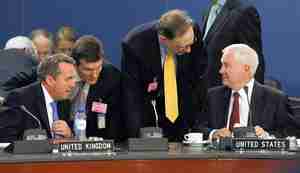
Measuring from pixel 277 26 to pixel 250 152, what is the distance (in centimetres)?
406

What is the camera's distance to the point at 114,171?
177 inches

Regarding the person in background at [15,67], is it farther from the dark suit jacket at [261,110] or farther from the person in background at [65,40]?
the dark suit jacket at [261,110]

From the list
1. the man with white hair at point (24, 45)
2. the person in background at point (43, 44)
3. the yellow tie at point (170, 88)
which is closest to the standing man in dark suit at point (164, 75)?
the yellow tie at point (170, 88)

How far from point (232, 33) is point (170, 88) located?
0.89 meters

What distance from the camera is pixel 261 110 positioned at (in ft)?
18.0

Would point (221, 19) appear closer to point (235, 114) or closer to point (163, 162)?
point (235, 114)

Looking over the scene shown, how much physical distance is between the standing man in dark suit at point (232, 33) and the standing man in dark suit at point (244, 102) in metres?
1.00

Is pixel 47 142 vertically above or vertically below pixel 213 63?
below

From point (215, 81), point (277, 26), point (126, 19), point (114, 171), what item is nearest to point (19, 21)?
point (126, 19)

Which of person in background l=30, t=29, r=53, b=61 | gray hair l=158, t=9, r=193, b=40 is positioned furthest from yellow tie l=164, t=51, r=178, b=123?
person in background l=30, t=29, r=53, b=61

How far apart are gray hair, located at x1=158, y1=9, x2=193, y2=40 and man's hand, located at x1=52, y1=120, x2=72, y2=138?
91 cm

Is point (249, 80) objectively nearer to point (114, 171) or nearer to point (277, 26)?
point (114, 171)

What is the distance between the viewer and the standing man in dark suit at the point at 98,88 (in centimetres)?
566

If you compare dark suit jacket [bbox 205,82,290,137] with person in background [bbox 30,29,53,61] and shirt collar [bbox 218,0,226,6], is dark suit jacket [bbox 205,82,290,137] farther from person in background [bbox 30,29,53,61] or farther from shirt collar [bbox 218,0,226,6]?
person in background [bbox 30,29,53,61]
